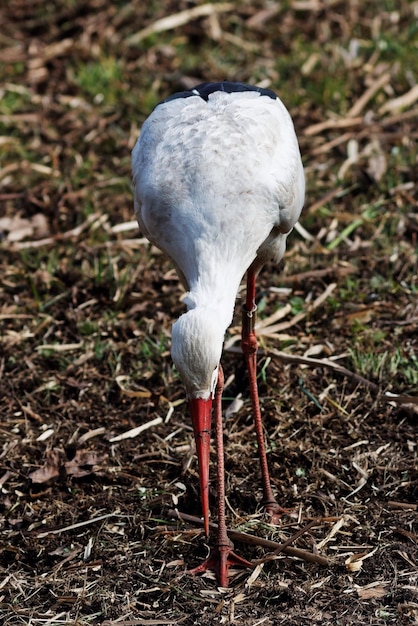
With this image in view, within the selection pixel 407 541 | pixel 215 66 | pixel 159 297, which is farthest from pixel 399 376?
pixel 215 66

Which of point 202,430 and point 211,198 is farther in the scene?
point 211,198

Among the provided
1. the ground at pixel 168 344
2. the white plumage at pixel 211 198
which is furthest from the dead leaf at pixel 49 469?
the white plumage at pixel 211 198

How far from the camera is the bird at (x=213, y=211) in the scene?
365 cm

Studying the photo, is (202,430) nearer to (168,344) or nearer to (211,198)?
(211,198)

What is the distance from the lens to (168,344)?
212 inches

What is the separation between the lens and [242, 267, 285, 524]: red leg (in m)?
4.38

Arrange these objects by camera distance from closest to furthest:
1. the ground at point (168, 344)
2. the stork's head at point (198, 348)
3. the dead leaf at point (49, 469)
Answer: the stork's head at point (198, 348) < the ground at point (168, 344) < the dead leaf at point (49, 469)

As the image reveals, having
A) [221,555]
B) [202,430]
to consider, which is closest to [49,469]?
[221,555]

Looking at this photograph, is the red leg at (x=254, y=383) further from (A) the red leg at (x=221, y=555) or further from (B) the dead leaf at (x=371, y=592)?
(B) the dead leaf at (x=371, y=592)

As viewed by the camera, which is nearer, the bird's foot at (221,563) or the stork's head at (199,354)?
the stork's head at (199,354)

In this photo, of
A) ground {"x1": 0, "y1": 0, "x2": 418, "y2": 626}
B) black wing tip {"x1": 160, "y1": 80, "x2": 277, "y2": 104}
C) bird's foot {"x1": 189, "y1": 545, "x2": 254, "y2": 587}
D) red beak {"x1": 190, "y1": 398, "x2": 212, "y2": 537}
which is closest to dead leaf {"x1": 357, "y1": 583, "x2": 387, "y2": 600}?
ground {"x1": 0, "y1": 0, "x2": 418, "y2": 626}

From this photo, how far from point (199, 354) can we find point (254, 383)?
1198 mm

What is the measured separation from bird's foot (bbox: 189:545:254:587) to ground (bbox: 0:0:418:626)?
2.3 inches

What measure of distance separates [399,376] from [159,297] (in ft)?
5.11
